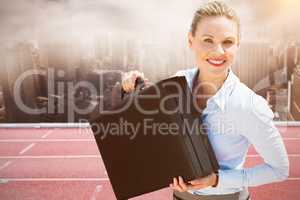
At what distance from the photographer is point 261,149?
3.46ft

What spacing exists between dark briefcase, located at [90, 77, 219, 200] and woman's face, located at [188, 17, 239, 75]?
115 millimetres

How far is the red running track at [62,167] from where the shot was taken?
381 cm

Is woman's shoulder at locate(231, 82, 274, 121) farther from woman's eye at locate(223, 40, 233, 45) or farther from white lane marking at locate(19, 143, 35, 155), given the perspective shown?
white lane marking at locate(19, 143, 35, 155)

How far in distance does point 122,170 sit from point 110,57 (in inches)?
207

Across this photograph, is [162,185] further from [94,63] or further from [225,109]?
[94,63]

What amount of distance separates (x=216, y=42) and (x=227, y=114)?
0.19 meters

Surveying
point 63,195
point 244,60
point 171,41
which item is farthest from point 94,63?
point 63,195

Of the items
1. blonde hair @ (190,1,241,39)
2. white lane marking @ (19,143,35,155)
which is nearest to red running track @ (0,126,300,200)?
white lane marking @ (19,143,35,155)

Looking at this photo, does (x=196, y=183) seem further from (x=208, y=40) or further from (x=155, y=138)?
(x=208, y=40)

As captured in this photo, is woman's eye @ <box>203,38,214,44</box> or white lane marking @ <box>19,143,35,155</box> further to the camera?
white lane marking @ <box>19,143,35,155</box>

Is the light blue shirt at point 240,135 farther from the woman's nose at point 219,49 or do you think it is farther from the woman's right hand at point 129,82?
the woman's right hand at point 129,82

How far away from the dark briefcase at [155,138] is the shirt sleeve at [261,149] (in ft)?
0.33

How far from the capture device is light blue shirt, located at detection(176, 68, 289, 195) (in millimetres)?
1029

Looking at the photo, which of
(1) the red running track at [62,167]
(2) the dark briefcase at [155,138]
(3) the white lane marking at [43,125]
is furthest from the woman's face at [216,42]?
(3) the white lane marking at [43,125]
